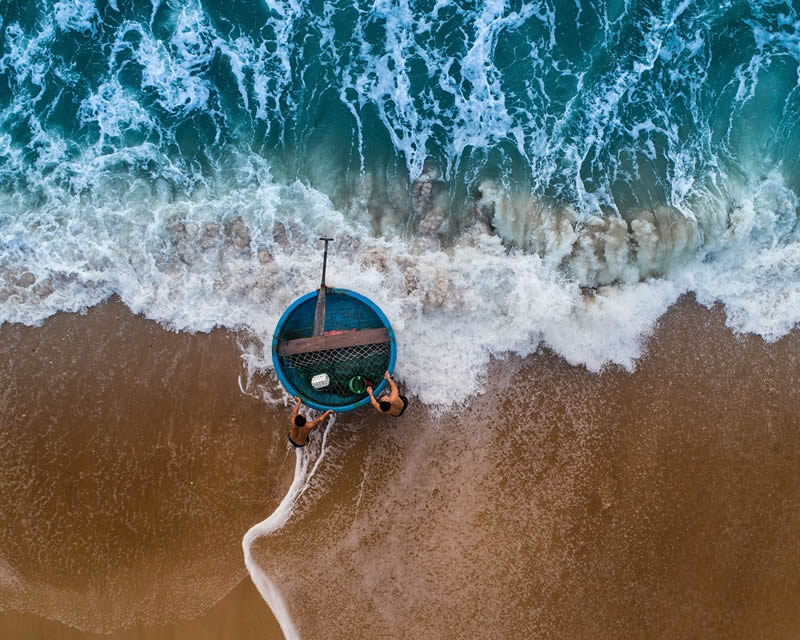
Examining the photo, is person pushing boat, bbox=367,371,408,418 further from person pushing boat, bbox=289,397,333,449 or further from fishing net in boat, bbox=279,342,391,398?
person pushing boat, bbox=289,397,333,449

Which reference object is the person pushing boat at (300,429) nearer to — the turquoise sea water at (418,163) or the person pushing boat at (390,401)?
the person pushing boat at (390,401)

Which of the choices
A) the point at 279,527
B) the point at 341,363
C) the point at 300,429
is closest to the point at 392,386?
the point at 341,363

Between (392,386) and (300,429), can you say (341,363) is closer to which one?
(392,386)

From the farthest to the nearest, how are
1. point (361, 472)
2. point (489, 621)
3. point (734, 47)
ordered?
point (734, 47) < point (361, 472) < point (489, 621)

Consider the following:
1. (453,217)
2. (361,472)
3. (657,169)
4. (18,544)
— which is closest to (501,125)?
(453,217)

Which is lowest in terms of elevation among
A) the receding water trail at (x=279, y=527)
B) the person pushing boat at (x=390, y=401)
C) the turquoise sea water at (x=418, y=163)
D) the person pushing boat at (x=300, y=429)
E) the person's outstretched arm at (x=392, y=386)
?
the receding water trail at (x=279, y=527)

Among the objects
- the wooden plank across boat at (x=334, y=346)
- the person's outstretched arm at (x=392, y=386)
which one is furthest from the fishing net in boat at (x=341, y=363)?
the person's outstretched arm at (x=392, y=386)

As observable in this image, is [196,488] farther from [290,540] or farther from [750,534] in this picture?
[750,534]
